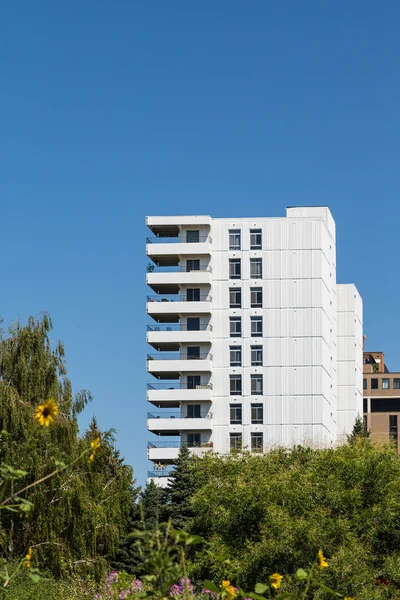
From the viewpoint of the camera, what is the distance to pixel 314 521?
40094 millimetres

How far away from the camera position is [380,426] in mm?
137125

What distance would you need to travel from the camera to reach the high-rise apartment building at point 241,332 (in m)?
95.4

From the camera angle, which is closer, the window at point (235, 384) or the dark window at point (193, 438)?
the dark window at point (193, 438)

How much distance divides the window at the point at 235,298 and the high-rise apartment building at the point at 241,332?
0.09 meters

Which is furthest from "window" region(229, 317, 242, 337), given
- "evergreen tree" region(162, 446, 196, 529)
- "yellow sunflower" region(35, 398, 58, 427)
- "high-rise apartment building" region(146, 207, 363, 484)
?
"yellow sunflower" region(35, 398, 58, 427)

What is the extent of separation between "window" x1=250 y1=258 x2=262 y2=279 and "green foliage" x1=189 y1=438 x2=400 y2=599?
52133mm

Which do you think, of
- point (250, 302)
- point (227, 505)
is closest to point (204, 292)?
point (250, 302)

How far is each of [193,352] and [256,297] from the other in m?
7.22

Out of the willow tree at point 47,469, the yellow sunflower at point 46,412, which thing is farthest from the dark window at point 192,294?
the yellow sunflower at point 46,412

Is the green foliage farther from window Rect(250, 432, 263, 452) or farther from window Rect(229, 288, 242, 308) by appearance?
window Rect(229, 288, 242, 308)

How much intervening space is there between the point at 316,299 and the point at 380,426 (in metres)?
43.3

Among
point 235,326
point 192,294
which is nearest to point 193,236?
point 192,294

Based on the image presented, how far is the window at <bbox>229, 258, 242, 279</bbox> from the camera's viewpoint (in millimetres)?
98844

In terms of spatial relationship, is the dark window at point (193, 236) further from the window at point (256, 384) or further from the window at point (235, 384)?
the window at point (256, 384)
